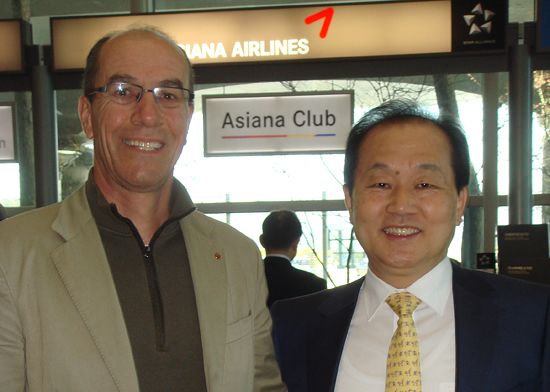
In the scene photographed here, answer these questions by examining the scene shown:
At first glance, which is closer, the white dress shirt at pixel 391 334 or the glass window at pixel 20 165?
the white dress shirt at pixel 391 334

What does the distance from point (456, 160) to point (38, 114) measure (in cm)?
414

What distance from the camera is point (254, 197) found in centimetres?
666

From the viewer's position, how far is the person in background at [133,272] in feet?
5.83

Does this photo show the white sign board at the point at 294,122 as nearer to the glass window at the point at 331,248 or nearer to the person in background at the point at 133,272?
the glass window at the point at 331,248

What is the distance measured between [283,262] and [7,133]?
316cm

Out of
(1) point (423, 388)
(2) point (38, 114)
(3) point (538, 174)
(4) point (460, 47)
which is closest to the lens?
(1) point (423, 388)

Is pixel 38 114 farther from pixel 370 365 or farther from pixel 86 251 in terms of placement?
pixel 370 365

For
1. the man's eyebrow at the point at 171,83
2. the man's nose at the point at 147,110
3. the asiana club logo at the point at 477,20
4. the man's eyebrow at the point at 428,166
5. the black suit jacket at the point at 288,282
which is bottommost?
the black suit jacket at the point at 288,282

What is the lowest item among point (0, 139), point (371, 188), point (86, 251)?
point (86, 251)

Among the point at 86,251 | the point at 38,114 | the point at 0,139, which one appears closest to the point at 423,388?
Result: the point at 86,251

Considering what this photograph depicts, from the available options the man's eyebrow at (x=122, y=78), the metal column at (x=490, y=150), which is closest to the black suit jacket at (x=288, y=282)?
the metal column at (x=490, y=150)

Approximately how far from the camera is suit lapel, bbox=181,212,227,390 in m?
1.91

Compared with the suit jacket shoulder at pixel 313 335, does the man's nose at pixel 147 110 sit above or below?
above

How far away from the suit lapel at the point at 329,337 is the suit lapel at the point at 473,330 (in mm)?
321
